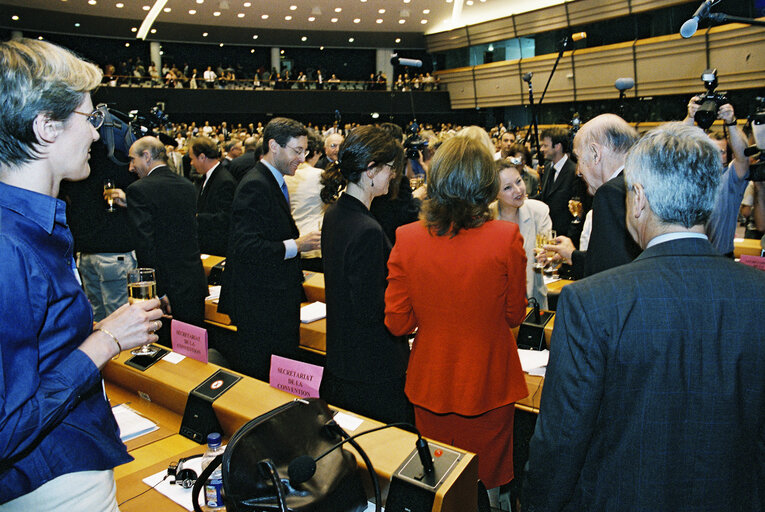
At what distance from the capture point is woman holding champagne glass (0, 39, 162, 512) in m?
0.88

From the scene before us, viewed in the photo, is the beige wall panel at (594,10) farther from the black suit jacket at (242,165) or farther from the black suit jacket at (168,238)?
the black suit jacket at (168,238)

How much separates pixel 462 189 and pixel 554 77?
50.5 ft

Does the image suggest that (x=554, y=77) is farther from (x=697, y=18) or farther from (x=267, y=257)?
(x=267, y=257)

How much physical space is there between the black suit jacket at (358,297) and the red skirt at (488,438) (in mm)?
293

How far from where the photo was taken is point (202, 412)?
1651mm

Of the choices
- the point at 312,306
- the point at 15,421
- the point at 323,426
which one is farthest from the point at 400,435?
the point at 312,306

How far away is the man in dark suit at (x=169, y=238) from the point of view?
3125 millimetres

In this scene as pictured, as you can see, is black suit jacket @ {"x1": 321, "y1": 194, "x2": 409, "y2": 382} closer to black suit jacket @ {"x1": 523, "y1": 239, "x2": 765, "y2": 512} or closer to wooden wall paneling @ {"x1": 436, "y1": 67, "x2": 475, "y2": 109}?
black suit jacket @ {"x1": 523, "y1": 239, "x2": 765, "y2": 512}

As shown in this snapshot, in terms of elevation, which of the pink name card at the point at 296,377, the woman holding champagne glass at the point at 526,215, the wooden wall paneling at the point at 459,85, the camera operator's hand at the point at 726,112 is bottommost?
the pink name card at the point at 296,377

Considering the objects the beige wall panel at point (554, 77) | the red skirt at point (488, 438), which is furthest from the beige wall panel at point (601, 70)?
the red skirt at point (488, 438)

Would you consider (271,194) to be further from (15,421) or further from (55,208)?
(15,421)

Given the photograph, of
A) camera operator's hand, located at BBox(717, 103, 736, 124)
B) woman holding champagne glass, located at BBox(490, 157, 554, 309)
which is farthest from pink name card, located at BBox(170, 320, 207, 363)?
camera operator's hand, located at BBox(717, 103, 736, 124)

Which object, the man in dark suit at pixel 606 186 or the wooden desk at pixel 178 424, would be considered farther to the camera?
the man in dark suit at pixel 606 186

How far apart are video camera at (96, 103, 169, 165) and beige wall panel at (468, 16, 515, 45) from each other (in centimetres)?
1483
